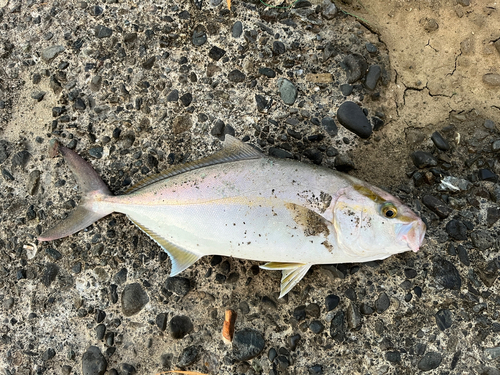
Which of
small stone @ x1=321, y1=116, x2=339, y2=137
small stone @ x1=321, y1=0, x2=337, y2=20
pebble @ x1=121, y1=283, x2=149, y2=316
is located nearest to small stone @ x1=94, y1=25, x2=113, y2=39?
small stone @ x1=321, y1=0, x2=337, y2=20

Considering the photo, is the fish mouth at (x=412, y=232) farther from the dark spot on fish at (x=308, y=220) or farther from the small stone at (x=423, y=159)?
the small stone at (x=423, y=159)

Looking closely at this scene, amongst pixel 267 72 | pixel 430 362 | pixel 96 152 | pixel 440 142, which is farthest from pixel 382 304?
pixel 96 152

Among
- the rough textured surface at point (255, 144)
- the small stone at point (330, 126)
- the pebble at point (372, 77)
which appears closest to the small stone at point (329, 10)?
the rough textured surface at point (255, 144)

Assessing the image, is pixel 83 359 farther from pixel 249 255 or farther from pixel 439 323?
pixel 439 323

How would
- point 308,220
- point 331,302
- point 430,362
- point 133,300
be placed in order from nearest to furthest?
point 308,220
point 430,362
point 331,302
point 133,300

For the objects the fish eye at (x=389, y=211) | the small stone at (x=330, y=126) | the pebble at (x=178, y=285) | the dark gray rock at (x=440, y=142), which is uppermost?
the small stone at (x=330, y=126)

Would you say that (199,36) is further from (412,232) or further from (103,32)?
(412,232)
